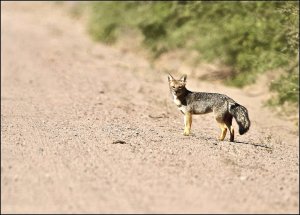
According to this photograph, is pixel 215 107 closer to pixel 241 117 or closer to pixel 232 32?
pixel 241 117

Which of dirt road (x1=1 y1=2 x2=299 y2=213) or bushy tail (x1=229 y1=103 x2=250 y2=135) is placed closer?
dirt road (x1=1 y1=2 x2=299 y2=213)

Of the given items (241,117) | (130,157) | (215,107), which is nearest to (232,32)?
Result: (215,107)

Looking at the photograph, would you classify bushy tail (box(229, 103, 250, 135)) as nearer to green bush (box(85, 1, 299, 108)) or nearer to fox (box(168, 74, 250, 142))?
fox (box(168, 74, 250, 142))

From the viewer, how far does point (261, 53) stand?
19828mm

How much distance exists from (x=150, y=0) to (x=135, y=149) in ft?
53.0

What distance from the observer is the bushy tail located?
11000 millimetres

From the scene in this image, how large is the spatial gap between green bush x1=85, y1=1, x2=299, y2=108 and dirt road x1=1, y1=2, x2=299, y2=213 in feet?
4.16

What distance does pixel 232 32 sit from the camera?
21156mm

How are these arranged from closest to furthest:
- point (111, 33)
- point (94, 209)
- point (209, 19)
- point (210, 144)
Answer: point (94, 209), point (210, 144), point (209, 19), point (111, 33)

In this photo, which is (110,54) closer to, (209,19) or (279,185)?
(209,19)

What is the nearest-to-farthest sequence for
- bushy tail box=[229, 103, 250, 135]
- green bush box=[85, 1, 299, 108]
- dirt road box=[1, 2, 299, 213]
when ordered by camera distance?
dirt road box=[1, 2, 299, 213]
bushy tail box=[229, 103, 250, 135]
green bush box=[85, 1, 299, 108]

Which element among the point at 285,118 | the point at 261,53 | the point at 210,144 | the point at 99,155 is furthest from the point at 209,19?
the point at 99,155

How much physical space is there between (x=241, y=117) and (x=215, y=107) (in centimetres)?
43

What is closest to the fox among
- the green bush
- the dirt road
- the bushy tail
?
the bushy tail
